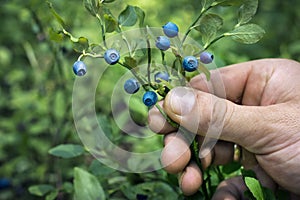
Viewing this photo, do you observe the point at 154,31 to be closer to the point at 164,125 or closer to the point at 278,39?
the point at 164,125

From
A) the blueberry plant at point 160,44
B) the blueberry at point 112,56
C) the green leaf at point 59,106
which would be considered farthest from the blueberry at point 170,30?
the green leaf at point 59,106

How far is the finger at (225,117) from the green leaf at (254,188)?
13cm

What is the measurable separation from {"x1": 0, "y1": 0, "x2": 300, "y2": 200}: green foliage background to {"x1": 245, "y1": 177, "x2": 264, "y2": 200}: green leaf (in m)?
0.29

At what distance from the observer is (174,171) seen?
4.10ft

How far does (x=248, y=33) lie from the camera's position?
107 centimetres

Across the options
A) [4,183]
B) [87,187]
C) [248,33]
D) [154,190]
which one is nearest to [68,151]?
[87,187]

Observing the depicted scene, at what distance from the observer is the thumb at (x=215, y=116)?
3.77 ft

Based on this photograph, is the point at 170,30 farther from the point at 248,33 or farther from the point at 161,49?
the point at 248,33

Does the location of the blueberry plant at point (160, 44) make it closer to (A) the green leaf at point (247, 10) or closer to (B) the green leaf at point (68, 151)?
(A) the green leaf at point (247, 10)

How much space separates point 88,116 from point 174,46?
2.06 feet

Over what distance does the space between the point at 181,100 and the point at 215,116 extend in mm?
100

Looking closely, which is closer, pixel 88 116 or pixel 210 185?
pixel 210 185

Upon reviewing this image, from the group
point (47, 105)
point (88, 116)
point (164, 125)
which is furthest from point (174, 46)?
point (47, 105)

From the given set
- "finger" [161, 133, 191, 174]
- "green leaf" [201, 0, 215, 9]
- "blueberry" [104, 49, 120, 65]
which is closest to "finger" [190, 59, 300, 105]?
"finger" [161, 133, 191, 174]
